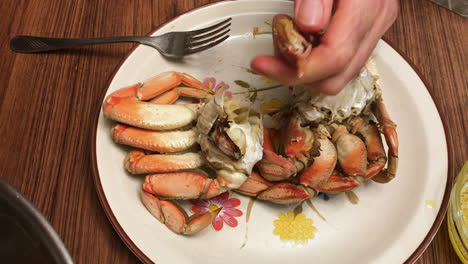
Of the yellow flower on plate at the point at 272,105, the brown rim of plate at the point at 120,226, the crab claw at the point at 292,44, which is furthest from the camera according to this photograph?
the yellow flower on plate at the point at 272,105

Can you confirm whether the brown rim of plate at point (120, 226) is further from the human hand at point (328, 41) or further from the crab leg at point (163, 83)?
the human hand at point (328, 41)

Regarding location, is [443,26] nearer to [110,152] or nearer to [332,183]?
[332,183]

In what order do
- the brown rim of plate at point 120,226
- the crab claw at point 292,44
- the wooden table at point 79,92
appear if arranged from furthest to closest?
the wooden table at point 79,92
the brown rim of plate at point 120,226
the crab claw at point 292,44

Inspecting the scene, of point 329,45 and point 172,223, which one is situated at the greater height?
point 329,45

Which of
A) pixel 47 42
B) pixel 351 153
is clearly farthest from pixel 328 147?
pixel 47 42

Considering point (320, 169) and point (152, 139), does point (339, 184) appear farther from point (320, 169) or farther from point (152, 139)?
point (152, 139)

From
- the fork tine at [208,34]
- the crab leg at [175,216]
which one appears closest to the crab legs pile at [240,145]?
the crab leg at [175,216]

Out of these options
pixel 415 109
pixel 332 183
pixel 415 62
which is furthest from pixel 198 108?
pixel 415 62
